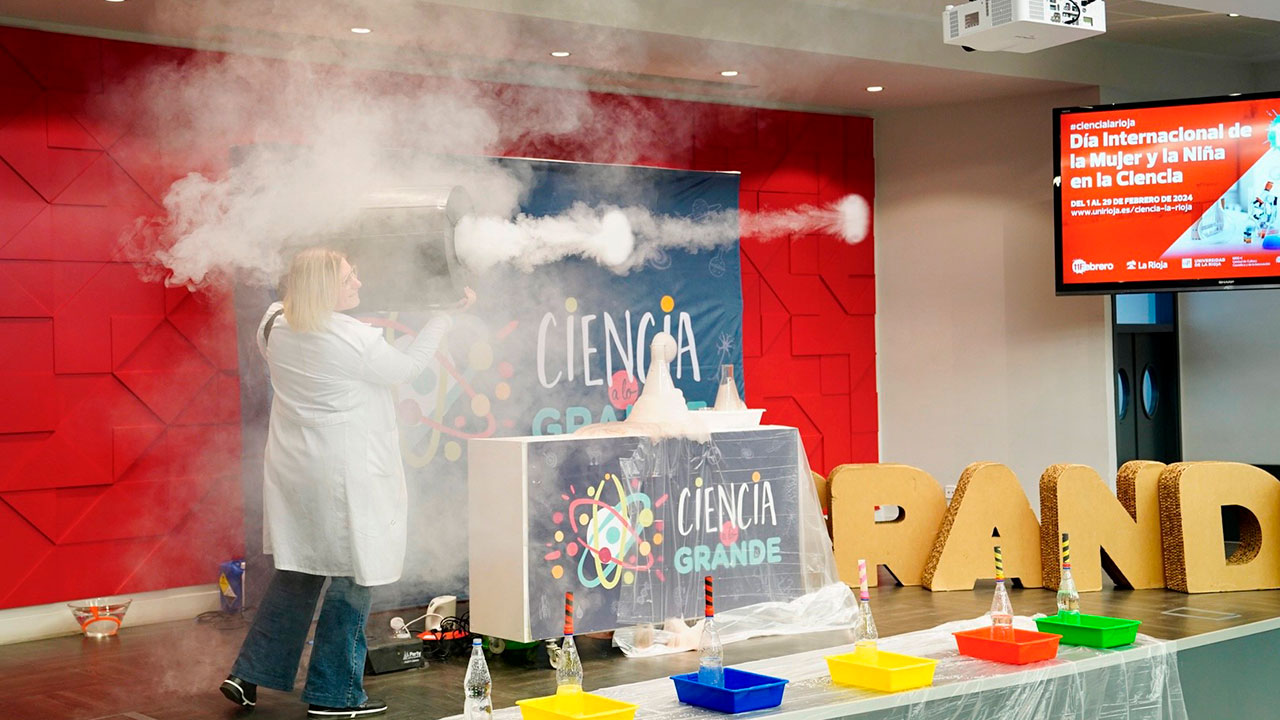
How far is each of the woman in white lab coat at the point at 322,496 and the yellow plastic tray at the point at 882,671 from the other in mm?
1635

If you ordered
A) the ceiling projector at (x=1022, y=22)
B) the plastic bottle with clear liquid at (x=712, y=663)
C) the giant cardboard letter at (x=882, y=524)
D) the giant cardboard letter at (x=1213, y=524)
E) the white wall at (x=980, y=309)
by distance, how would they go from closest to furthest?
1. the plastic bottle with clear liquid at (x=712, y=663)
2. the ceiling projector at (x=1022, y=22)
3. the giant cardboard letter at (x=1213, y=524)
4. the giant cardboard letter at (x=882, y=524)
5. the white wall at (x=980, y=309)

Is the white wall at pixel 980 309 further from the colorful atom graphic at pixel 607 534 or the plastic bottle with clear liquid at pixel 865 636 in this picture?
the plastic bottle with clear liquid at pixel 865 636

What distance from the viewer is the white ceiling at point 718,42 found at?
558cm

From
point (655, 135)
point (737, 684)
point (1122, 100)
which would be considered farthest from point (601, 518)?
point (1122, 100)

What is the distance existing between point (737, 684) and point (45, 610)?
12.3 ft


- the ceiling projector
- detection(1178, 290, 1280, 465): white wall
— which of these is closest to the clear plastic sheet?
the ceiling projector

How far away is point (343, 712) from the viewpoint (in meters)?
4.14

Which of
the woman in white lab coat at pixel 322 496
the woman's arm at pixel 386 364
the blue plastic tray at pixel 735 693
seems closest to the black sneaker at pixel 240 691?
the woman in white lab coat at pixel 322 496

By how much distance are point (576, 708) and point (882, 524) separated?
3894 mm

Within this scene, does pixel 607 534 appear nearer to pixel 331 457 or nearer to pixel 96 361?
pixel 331 457

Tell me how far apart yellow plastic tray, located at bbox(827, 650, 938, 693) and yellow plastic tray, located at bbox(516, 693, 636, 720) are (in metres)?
0.63

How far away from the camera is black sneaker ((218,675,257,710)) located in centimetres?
416

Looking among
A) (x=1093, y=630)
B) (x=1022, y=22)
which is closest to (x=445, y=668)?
(x=1093, y=630)

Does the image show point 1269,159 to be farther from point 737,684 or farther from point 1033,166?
point 737,684
